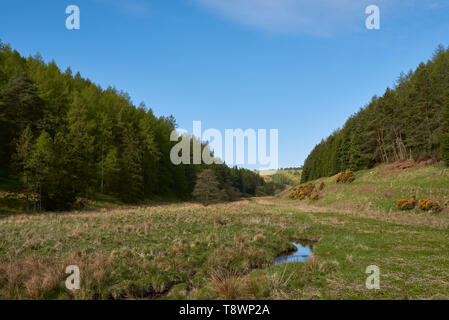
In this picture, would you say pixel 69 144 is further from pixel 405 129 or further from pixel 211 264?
pixel 405 129

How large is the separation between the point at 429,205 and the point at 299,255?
2142cm

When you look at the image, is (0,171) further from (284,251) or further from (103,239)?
(284,251)

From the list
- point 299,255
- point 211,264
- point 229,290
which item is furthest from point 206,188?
point 229,290

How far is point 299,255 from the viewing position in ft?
43.2

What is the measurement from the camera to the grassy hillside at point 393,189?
2927 cm

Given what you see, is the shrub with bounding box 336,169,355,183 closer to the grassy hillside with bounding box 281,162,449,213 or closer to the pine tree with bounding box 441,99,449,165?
the grassy hillside with bounding box 281,162,449,213

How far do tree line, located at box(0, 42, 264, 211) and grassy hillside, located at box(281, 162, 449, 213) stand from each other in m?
36.0

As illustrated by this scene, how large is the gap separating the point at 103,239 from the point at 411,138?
48455mm

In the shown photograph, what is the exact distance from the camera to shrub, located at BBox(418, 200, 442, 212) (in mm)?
24812

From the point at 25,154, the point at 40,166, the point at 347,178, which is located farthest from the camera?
the point at 347,178

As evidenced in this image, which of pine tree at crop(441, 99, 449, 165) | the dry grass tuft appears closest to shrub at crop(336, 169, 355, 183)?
pine tree at crop(441, 99, 449, 165)

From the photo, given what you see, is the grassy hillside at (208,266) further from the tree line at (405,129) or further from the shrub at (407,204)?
the tree line at (405,129)
